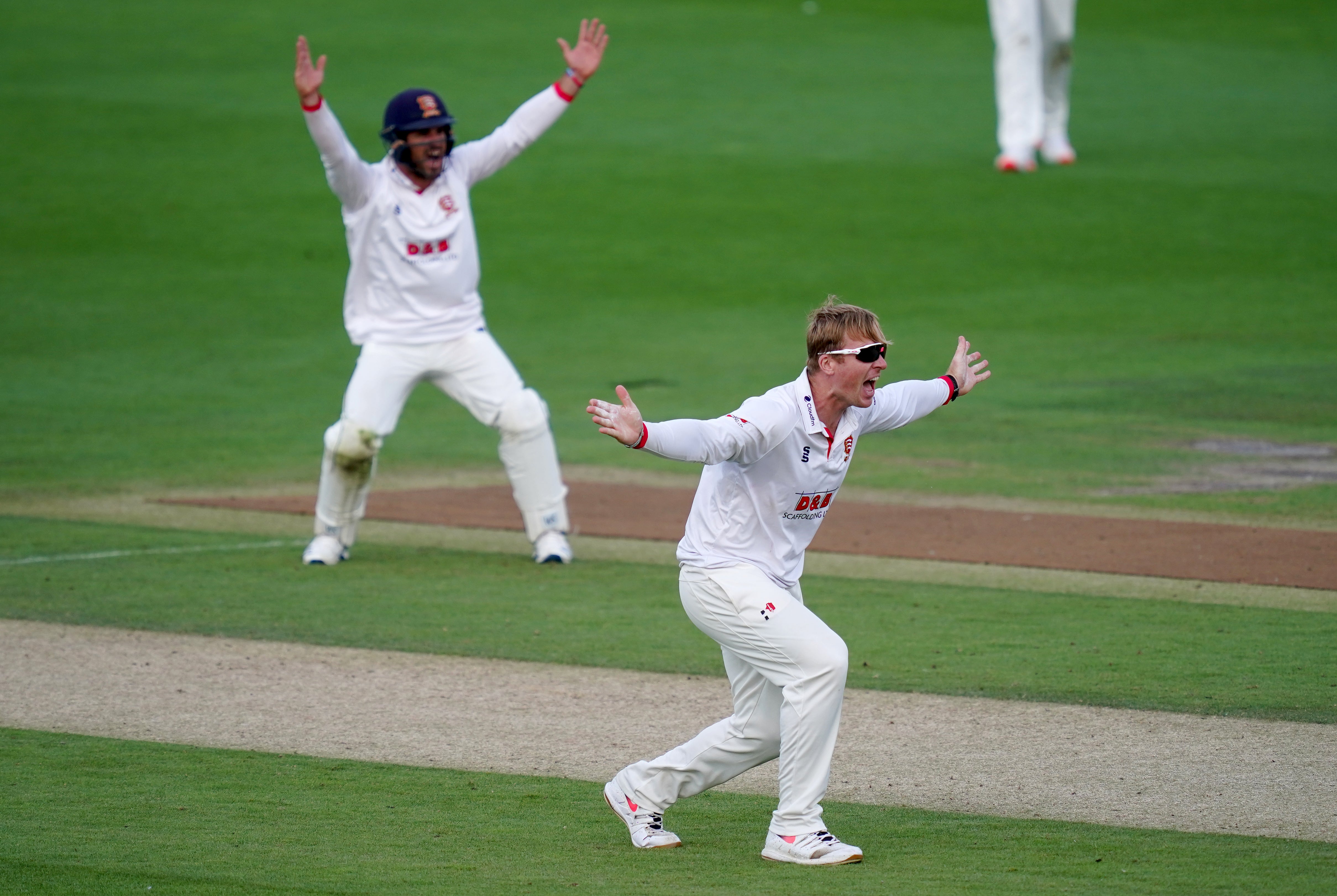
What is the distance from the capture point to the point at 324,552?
35.2ft

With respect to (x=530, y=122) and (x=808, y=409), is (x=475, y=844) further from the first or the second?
(x=530, y=122)

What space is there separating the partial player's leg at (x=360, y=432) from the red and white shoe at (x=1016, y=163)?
1708 centimetres

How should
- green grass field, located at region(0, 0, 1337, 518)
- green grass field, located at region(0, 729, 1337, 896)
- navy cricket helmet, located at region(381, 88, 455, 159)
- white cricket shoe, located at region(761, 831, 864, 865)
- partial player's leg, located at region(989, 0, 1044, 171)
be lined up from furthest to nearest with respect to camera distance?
1. partial player's leg, located at region(989, 0, 1044, 171)
2. green grass field, located at region(0, 0, 1337, 518)
3. navy cricket helmet, located at region(381, 88, 455, 159)
4. white cricket shoe, located at region(761, 831, 864, 865)
5. green grass field, located at region(0, 729, 1337, 896)

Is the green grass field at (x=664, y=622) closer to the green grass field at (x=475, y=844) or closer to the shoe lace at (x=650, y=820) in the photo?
the green grass field at (x=475, y=844)

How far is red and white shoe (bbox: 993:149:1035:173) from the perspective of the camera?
26141mm

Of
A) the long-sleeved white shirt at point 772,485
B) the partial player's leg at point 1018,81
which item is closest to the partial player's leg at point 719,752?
the long-sleeved white shirt at point 772,485

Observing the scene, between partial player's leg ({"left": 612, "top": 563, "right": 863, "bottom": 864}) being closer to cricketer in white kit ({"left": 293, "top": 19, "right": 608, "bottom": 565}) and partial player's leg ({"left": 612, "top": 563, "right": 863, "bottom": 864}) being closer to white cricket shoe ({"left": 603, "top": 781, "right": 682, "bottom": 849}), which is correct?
white cricket shoe ({"left": 603, "top": 781, "right": 682, "bottom": 849})

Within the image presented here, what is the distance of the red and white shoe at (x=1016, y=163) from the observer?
85.8ft

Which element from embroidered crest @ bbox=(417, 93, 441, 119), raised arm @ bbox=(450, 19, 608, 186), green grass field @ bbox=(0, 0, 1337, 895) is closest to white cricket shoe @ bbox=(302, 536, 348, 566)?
green grass field @ bbox=(0, 0, 1337, 895)

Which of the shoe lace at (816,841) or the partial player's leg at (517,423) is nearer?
the shoe lace at (816,841)

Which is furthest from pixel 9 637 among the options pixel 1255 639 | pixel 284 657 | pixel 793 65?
pixel 793 65

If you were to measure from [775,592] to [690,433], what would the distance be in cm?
69

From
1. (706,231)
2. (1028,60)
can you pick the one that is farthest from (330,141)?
(1028,60)

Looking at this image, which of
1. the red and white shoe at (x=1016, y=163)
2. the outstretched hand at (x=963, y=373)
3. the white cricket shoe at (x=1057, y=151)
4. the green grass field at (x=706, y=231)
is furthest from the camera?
the white cricket shoe at (x=1057, y=151)
